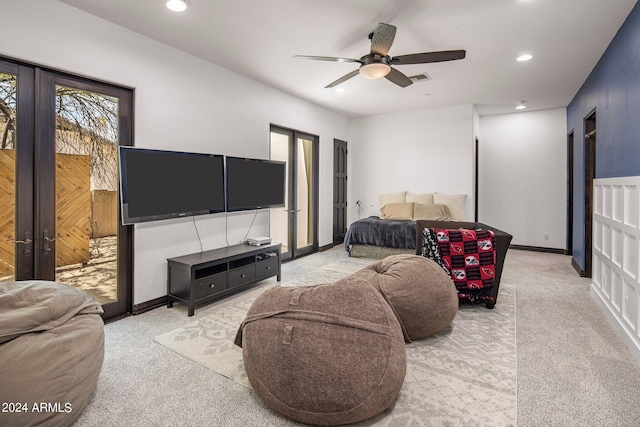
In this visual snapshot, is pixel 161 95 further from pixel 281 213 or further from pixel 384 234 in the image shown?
pixel 384 234

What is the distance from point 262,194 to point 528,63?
365 centimetres

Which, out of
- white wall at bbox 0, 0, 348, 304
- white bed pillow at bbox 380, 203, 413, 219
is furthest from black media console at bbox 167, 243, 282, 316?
white bed pillow at bbox 380, 203, 413, 219

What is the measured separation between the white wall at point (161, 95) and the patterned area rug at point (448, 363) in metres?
0.97

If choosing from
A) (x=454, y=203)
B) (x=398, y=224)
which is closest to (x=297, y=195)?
(x=398, y=224)

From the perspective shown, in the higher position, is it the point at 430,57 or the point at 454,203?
the point at 430,57

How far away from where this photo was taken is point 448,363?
232 centimetres

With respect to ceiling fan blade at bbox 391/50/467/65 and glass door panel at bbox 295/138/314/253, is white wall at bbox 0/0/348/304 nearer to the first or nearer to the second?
glass door panel at bbox 295/138/314/253

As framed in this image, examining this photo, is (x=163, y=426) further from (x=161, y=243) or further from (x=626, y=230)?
(x=626, y=230)

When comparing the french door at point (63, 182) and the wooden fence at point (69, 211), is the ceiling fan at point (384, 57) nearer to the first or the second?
the french door at point (63, 182)

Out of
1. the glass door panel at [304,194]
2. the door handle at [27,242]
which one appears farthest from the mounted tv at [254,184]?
the door handle at [27,242]

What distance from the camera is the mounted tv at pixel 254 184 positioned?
161 inches

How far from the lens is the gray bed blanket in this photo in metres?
5.44

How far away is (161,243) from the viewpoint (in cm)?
350

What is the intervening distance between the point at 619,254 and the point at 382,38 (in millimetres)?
2799
